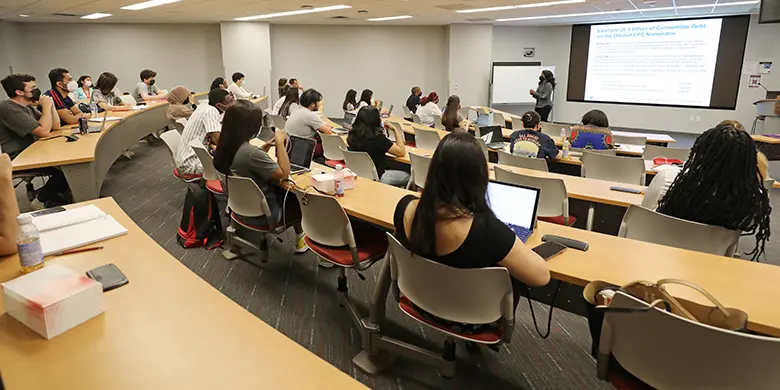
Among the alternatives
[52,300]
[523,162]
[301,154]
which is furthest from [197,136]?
[52,300]

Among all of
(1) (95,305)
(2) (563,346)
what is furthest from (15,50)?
(2) (563,346)

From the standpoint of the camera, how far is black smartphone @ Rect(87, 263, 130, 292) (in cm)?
166

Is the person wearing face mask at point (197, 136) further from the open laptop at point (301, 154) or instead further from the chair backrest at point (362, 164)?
the chair backrest at point (362, 164)

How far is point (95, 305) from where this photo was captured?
148 centimetres

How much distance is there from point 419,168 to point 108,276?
2.73m

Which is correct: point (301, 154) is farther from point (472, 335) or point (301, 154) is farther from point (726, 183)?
point (726, 183)

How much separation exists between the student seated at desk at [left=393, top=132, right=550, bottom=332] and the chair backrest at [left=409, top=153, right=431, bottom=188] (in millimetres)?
2208

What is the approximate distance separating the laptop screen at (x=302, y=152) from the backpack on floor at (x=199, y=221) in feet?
2.86

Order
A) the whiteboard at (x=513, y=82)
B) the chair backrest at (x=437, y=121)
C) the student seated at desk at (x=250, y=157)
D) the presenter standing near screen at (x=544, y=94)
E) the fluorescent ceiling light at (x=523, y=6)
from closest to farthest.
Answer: the student seated at desk at (x=250, y=157)
the fluorescent ceiling light at (x=523, y=6)
the chair backrest at (x=437, y=121)
the presenter standing near screen at (x=544, y=94)
the whiteboard at (x=513, y=82)

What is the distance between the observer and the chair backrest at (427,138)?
5.73 meters

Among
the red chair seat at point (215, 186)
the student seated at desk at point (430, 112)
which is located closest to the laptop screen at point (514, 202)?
the red chair seat at point (215, 186)

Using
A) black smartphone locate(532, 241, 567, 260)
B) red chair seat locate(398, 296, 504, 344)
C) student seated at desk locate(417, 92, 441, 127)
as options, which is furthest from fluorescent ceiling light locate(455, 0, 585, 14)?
red chair seat locate(398, 296, 504, 344)

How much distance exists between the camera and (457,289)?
1.75m

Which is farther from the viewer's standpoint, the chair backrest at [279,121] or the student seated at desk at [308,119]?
the chair backrest at [279,121]
